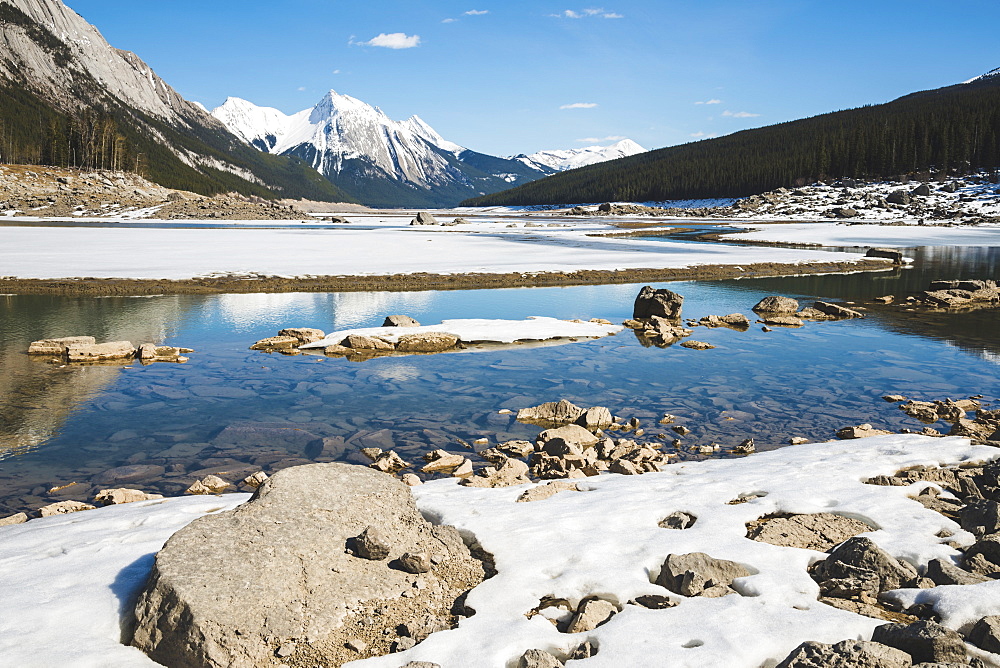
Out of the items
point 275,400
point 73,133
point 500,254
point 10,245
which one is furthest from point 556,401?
→ point 73,133

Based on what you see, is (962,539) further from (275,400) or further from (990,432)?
(275,400)

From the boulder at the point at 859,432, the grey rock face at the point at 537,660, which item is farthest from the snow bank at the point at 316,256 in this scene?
the grey rock face at the point at 537,660

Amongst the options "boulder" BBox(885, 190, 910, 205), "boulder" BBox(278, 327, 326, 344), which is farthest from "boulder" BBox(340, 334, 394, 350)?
"boulder" BBox(885, 190, 910, 205)

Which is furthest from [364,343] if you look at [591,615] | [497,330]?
[591,615]

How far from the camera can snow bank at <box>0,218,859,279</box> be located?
3881 centimetres

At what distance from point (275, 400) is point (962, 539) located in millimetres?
13072

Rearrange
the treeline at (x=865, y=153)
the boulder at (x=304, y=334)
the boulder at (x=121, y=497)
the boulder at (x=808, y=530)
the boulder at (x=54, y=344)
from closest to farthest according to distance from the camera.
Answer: the boulder at (x=808, y=530) → the boulder at (x=121, y=497) → the boulder at (x=54, y=344) → the boulder at (x=304, y=334) → the treeline at (x=865, y=153)

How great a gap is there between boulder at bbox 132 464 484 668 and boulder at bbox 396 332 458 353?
13.6m

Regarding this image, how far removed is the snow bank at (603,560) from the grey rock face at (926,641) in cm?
49

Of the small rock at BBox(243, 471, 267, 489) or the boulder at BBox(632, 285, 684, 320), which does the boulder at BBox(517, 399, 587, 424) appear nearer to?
the small rock at BBox(243, 471, 267, 489)

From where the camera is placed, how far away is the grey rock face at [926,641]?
4.87 m

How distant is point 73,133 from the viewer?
137500 mm

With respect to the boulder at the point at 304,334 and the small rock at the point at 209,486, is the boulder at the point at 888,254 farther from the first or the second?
the small rock at the point at 209,486

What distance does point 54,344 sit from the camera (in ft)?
64.3
